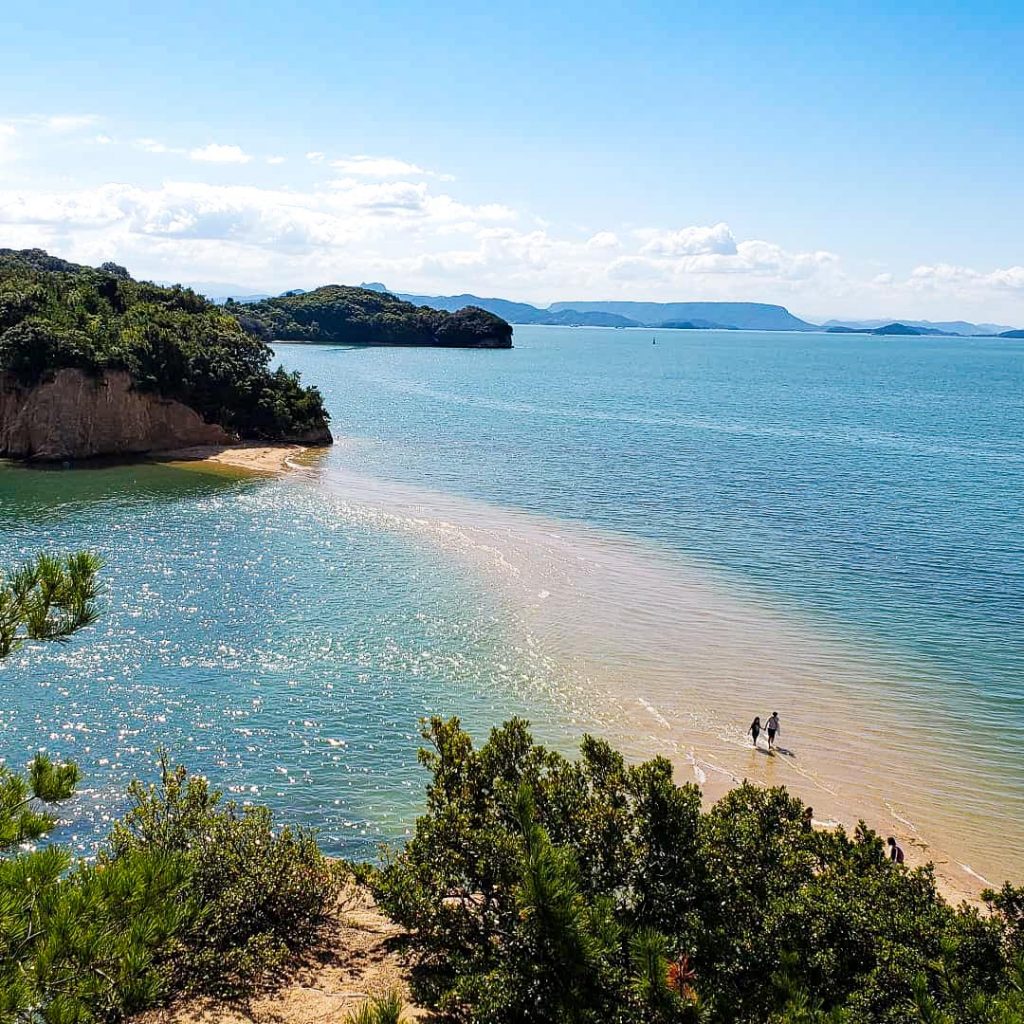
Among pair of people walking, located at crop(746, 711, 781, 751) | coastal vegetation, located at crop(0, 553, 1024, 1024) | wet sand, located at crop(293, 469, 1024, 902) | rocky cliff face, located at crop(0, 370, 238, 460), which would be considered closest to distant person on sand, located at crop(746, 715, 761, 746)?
pair of people walking, located at crop(746, 711, 781, 751)

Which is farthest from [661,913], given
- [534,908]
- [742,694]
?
[742,694]

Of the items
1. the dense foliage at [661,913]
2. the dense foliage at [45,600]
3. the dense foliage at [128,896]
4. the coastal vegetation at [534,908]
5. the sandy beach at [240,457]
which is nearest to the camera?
the dense foliage at [128,896]

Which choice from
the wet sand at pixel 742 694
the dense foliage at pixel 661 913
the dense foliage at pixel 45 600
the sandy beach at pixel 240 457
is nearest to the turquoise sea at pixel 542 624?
the wet sand at pixel 742 694

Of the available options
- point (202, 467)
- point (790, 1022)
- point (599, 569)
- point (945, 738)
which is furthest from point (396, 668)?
point (202, 467)

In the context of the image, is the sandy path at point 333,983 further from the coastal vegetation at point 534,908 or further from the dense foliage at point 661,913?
the dense foliage at point 661,913

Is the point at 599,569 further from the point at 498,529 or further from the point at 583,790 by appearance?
the point at 583,790

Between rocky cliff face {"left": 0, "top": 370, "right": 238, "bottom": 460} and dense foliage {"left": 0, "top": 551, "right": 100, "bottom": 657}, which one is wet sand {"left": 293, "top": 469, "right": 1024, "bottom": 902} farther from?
rocky cliff face {"left": 0, "top": 370, "right": 238, "bottom": 460}

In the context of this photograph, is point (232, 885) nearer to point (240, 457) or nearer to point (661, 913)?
point (661, 913)
